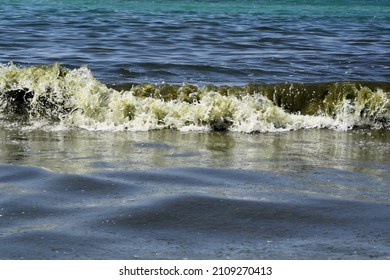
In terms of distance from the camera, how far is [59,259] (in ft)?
17.1

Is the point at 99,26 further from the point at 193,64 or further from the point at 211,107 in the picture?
the point at 211,107

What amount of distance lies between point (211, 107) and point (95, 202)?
4.63 metres

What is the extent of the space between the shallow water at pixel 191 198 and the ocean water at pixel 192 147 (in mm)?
19

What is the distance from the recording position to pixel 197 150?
895 centimetres

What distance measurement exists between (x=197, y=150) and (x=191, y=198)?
7.57ft

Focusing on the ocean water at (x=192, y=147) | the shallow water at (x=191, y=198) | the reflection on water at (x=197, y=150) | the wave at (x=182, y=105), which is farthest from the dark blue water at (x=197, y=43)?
the shallow water at (x=191, y=198)

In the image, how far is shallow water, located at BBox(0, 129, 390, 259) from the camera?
5535 millimetres

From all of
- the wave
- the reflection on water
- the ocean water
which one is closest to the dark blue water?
the ocean water

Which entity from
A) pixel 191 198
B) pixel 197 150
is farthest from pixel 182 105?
pixel 191 198

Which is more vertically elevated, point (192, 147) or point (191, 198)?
point (191, 198)

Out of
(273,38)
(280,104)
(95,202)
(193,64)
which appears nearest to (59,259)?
(95,202)

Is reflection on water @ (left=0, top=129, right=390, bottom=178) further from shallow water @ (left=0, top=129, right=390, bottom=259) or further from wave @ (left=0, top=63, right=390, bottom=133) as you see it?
wave @ (left=0, top=63, right=390, bottom=133)

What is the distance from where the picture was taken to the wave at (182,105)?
35.3 ft

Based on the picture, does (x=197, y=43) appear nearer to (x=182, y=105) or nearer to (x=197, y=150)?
(x=182, y=105)
